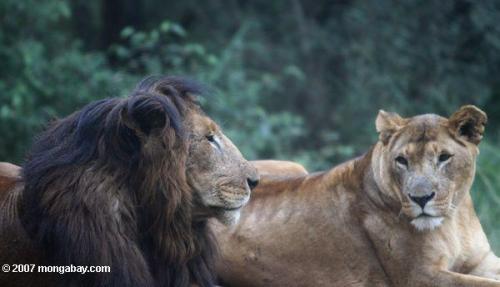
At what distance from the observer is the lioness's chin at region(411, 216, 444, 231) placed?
4619 mm

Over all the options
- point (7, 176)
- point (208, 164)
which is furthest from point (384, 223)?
point (7, 176)

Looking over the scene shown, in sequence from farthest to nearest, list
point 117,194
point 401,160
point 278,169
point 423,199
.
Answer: point 278,169 → point 401,160 → point 423,199 → point 117,194

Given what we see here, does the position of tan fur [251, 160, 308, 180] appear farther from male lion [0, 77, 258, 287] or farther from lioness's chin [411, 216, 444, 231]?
male lion [0, 77, 258, 287]

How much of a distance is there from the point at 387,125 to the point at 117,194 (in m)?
→ 1.58

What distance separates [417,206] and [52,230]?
1.69 meters

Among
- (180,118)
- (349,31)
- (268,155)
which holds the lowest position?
(180,118)

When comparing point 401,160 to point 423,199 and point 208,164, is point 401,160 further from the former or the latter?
point 208,164

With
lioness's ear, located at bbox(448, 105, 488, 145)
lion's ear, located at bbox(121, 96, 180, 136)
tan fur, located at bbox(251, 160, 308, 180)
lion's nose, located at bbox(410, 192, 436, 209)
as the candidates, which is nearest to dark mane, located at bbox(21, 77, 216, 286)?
lion's ear, located at bbox(121, 96, 180, 136)

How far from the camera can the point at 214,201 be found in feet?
14.0

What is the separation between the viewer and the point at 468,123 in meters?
4.83

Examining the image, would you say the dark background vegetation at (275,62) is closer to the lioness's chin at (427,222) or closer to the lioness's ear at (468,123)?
the lioness's ear at (468,123)

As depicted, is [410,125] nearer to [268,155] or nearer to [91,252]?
[91,252]

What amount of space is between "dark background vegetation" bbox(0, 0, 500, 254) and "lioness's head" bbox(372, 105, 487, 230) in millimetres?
4215

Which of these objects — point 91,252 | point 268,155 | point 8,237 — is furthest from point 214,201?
point 268,155
